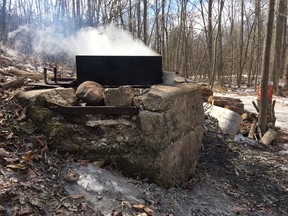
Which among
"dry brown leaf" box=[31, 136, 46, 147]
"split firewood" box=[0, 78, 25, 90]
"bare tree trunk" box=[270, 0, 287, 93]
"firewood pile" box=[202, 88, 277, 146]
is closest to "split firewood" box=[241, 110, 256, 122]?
"firewood pile" box=[202, 88, 277, 146]

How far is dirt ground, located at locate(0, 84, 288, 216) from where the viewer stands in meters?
2.49

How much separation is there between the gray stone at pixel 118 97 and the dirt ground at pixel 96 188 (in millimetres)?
713

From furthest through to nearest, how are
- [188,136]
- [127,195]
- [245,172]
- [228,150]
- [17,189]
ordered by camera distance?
[228,150] < [245,172] < [188,136] < [127,195] < [17,189]

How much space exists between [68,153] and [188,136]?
164cm

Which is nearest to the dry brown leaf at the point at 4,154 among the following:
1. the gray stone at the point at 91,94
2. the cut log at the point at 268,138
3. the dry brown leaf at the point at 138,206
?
the gray stone at the point at 91,94

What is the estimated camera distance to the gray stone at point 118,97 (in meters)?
3.41

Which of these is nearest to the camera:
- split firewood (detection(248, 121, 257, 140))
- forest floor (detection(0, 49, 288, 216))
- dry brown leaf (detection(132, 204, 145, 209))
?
forest floor (detection(0, 49, 288, 216))

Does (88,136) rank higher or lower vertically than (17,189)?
higher

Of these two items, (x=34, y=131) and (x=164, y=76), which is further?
(x=164, y=76)

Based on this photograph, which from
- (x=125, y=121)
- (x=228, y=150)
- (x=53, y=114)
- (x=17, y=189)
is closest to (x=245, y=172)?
(x=228, y=150)

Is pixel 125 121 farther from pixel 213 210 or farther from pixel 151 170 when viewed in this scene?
pixel 213 210

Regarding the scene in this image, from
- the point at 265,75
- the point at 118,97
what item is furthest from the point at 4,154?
the point at 265,75

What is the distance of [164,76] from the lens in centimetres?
418

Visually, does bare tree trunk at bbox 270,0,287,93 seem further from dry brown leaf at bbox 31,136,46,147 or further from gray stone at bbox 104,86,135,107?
dry brown leaf at bbox 31,136,46,147
